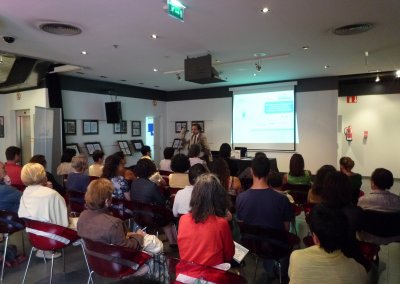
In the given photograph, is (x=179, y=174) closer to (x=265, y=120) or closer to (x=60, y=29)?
(x=60, y=29)

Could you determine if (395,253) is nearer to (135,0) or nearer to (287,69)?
(135,0)

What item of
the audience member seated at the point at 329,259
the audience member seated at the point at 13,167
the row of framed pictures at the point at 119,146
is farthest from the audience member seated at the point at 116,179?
the row of framed pictures at the point at 119,146

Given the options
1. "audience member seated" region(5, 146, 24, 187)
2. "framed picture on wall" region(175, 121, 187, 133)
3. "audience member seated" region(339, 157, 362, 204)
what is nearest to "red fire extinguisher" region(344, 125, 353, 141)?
"framed picture on wall" region(175, 121, 187, 133)

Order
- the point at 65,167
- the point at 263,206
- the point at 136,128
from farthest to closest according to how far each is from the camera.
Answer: the point at 136,128, the point at 65,167, the point at 263,206

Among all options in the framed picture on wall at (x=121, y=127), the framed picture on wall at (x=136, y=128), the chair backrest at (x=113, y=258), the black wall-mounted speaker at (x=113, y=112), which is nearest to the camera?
the chair backrest at (x=113, y=258)

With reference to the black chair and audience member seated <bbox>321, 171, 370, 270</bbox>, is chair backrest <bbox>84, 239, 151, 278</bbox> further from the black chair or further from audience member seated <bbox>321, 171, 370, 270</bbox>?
audience member seated <bbox>321, 171, 370, 270</bbox>

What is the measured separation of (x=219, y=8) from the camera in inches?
153

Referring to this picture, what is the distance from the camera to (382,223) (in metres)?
2.93

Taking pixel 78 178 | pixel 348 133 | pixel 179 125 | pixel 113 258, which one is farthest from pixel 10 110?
pixel 348 133

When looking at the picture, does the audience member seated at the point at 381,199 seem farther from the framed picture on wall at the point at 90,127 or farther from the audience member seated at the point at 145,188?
the framed picture on wall at the point at 90,127

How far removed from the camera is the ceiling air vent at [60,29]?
4469mm

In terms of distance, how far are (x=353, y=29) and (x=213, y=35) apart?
7.00 feet

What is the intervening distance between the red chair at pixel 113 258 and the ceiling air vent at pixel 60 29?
3521mm

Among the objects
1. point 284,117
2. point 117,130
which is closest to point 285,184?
point 284,117
